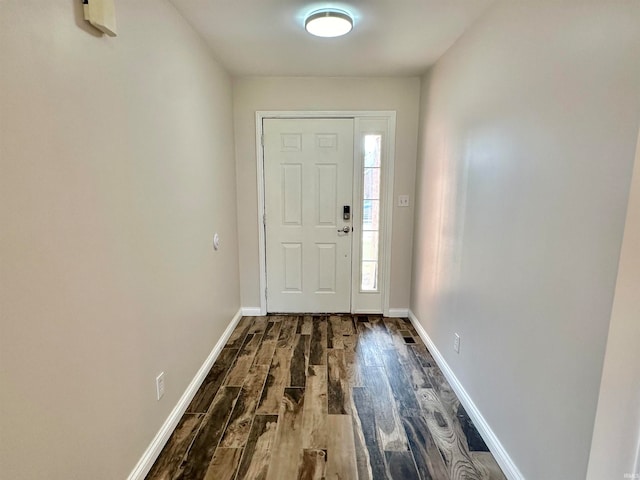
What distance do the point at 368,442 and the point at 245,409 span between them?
0.75 meters

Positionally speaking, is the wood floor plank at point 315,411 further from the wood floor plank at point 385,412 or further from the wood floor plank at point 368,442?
the wood floor plank at point 385,412

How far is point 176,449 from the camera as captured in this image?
1.71 m

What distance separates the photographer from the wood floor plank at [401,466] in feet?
5.10

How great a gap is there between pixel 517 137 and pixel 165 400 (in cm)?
219

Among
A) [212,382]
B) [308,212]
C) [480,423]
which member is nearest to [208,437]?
[212,382]

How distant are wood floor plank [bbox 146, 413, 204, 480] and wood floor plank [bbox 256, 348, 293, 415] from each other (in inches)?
14.7

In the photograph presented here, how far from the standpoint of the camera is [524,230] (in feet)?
4.83

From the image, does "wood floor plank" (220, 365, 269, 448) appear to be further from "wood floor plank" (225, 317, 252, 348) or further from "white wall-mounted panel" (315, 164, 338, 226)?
"white wall-mounted panel" (315, 164, 338, 226)

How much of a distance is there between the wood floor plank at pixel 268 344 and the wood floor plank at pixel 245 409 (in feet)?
0.30

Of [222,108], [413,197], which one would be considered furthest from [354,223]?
[222,108]

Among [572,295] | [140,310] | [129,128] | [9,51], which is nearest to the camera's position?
[9,51]

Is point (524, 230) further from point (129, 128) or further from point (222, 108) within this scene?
point (222, 108)

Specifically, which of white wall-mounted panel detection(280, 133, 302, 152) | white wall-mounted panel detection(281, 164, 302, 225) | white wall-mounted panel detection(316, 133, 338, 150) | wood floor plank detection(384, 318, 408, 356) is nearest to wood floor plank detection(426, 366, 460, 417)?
wood floor plank detection(384, 318, 408, 356)

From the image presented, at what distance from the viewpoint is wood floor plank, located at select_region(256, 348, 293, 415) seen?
6.73 feet
